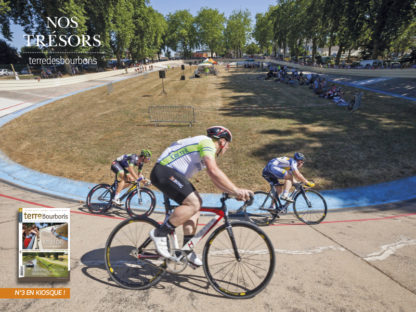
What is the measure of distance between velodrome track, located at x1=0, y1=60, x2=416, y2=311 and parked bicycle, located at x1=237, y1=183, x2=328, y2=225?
0.25 m

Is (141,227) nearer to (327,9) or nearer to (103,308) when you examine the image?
(103,308)

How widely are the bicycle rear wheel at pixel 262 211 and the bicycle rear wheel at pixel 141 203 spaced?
243cm

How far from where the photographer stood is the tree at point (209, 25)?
103m

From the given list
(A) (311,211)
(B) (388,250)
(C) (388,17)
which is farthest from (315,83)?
(B) (388,250)

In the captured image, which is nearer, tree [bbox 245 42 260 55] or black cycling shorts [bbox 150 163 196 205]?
black cycling shorts [bbox 150 163 196 205]

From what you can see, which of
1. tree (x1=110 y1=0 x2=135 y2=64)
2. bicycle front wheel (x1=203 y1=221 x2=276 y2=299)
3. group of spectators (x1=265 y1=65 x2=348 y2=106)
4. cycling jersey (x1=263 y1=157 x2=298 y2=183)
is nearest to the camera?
bicycle front wheel (x1=203 y1=221 x2=276 y2=299)

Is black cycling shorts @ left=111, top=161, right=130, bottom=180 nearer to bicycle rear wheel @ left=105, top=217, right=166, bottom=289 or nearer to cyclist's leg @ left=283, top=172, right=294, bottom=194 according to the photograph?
bicycle rear wheel @ left=105, top=217, right=166, bottom=289

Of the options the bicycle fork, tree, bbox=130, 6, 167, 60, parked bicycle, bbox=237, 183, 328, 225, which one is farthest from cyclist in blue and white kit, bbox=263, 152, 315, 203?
tree, bbox=130, 6, 167, 60

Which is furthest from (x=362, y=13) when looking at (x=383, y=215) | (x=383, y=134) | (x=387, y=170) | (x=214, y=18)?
(x=214, y=18)

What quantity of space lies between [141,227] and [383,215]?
5.81 meters

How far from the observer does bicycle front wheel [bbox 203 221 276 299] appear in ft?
10.3

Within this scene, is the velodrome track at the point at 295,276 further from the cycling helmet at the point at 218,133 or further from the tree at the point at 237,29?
the tree at the point at 237,29

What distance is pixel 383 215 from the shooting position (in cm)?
567

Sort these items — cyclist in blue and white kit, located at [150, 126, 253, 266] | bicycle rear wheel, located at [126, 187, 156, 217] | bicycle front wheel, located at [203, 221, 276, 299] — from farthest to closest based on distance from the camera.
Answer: bicycle rear wheel, located at [126, 187, 156, 217]
bicycle front wheel, located at [203, 221, 276, 299]
cyclist in blue and white kit, located at [150, 126, 253, 266]
